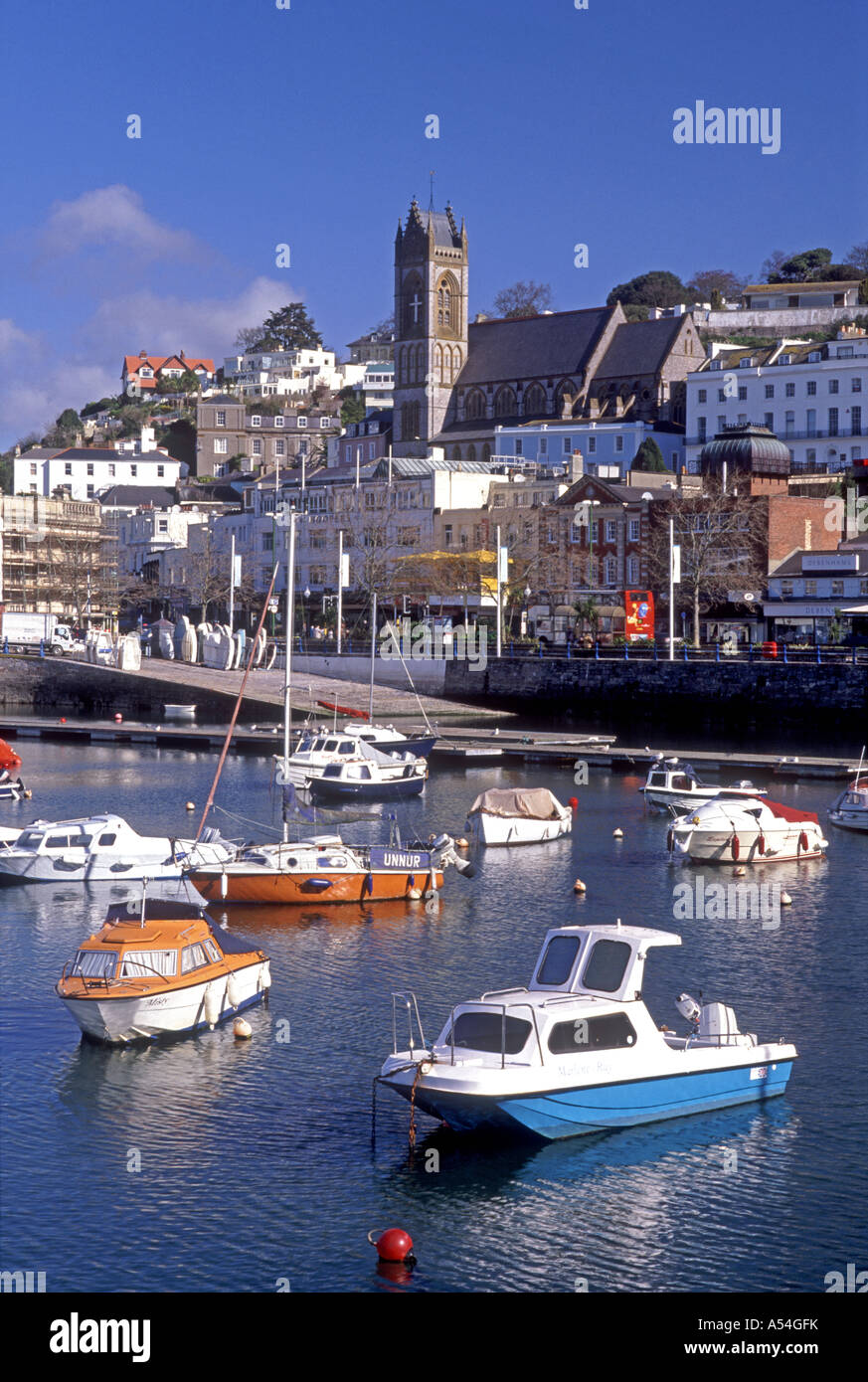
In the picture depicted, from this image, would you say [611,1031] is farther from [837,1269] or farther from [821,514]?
[821,514]

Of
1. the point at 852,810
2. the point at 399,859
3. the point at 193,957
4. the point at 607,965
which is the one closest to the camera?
the point at 607,965

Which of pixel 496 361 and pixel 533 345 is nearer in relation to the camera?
pixel 533 345

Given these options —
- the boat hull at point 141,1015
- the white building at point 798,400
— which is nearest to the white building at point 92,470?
the white building at point 798,400

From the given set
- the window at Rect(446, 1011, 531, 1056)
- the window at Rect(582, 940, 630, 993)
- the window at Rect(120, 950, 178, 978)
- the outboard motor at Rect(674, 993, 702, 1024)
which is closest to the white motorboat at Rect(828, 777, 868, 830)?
the outboard motor at Rect(674, 993, 702, 1024)

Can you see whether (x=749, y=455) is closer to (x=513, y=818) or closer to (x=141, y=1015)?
(x=513, y=818)

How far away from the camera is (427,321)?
7013 inches

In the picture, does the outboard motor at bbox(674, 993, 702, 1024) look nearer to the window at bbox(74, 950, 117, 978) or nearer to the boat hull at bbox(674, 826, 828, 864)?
the window at bbox(74, 950, 117, 978)

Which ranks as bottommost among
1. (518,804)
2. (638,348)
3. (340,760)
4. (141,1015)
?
(141,1015)

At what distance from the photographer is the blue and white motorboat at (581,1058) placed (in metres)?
22.7

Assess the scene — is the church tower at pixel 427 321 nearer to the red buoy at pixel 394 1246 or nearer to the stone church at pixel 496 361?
the stone church at pixel 496 361

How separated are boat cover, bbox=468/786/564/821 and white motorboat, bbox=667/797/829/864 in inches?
183

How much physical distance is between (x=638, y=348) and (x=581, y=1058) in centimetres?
14139

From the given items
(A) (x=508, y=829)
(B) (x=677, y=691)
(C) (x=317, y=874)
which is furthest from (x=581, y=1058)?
(B) (x=677, y=691)

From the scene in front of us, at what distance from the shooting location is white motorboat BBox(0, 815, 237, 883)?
41.4m
